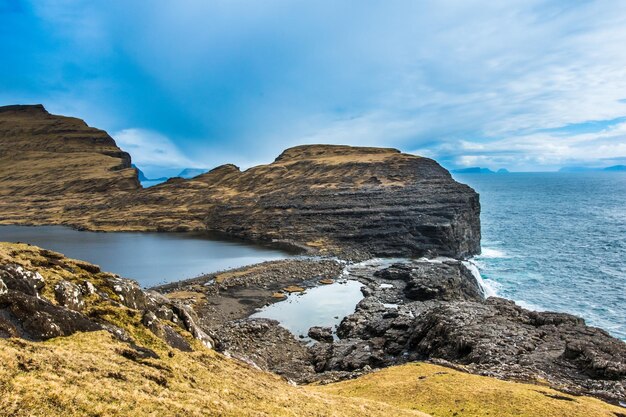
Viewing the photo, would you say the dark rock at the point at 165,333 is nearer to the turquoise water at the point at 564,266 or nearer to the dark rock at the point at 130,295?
the dark rock at the point at 130,295

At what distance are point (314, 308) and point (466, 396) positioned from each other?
4218cm

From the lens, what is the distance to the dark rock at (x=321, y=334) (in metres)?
53.8

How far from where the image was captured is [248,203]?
542 ft

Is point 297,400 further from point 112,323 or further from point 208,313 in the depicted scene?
point 208,313

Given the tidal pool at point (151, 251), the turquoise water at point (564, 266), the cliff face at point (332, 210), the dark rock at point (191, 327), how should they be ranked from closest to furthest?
the dark rock at point (191, 327)
the turquoise water at point (564, 266)
the tidal pool at point (151, 251)
the cliff face at point (332, 210)

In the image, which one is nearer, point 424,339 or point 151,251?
point 424,339

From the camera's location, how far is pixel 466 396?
26.0 meters

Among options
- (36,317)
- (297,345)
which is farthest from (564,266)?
(36,317)

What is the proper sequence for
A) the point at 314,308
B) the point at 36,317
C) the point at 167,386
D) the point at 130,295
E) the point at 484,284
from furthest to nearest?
the point at 484,284 → the point at 314,308 → the point at 130,295 → the point at 36,317 → the point at 167,386

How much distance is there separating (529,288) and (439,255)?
2826 centimetres

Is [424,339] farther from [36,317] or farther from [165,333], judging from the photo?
[36,317]

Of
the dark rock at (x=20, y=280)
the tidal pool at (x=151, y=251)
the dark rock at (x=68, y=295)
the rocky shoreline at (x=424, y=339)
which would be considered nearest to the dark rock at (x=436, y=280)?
the rocky shoreline at (x=424, y=339)

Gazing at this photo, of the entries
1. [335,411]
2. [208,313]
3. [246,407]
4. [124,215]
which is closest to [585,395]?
[335,411]

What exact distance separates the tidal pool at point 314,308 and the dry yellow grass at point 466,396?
86.1 feet
